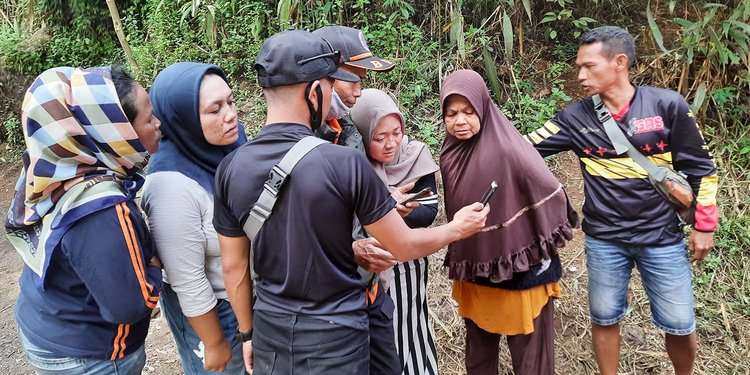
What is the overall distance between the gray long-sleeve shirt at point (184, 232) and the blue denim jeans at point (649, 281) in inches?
68.5

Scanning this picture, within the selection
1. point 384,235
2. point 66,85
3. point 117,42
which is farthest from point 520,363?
point 117,42

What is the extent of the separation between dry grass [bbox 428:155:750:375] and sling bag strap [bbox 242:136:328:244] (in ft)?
6.81

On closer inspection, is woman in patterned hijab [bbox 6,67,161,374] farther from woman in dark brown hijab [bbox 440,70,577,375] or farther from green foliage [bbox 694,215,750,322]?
green foliage [bbox 694,215,750,322]

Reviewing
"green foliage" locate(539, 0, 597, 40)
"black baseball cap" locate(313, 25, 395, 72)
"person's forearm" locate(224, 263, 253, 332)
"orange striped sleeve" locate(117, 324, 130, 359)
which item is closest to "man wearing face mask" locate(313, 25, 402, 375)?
"black baseball cap" locate(313, 25, 395, 72)

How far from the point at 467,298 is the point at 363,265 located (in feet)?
2.78

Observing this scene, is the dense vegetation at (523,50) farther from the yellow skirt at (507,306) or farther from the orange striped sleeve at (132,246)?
the orange striped sleeve at (132,246)

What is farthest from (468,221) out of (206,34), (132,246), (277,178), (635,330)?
(206,34)

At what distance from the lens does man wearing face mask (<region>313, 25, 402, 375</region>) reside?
1706mm

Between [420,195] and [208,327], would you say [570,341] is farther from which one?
[208,327]

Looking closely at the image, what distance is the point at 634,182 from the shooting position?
90.7 inches

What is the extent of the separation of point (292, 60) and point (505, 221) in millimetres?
1143

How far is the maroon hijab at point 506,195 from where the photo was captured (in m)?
2.13

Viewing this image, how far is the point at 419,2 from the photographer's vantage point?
4969 mm

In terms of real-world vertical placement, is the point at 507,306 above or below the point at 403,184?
below
